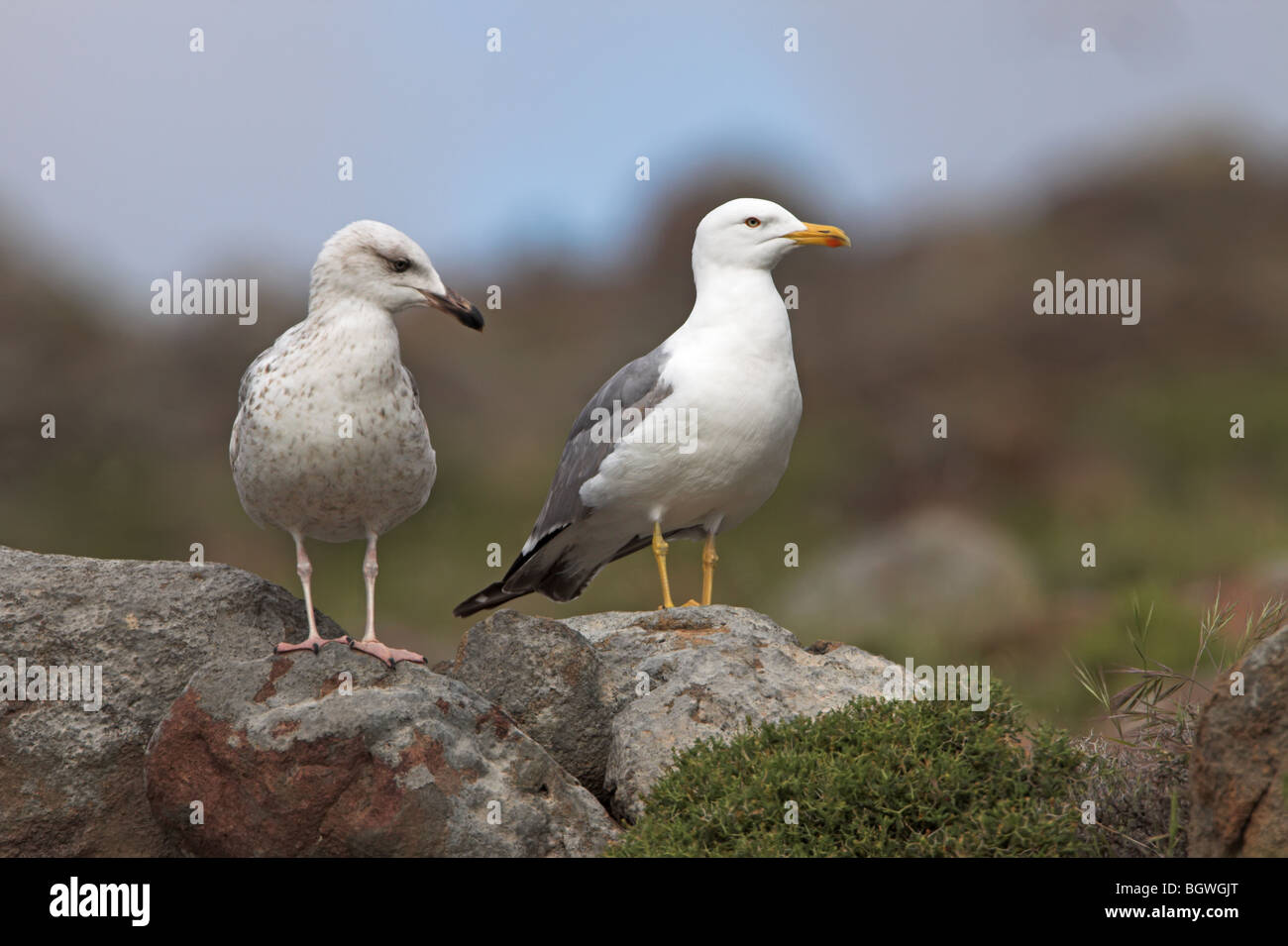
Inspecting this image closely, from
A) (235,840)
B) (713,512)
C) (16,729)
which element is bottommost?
(235,840)

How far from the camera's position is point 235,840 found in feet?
20.0

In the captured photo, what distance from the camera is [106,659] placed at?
6.87m

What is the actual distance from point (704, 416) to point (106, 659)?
10.3 ft

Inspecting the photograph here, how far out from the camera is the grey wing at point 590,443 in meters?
8.02

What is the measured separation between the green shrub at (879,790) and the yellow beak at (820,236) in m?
2.67

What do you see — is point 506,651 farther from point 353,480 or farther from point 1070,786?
point 1070,786

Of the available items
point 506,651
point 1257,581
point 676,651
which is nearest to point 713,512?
point 676,651

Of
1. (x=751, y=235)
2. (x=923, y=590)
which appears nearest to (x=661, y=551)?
(x=751, y=235)

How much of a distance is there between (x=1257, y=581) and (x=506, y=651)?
11.1 meters

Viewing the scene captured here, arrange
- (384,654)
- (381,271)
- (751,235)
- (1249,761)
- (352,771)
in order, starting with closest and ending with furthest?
1. (1249,761)
2. (352,771)
3. (384,654)
4. (381,271)
5. (751,235)

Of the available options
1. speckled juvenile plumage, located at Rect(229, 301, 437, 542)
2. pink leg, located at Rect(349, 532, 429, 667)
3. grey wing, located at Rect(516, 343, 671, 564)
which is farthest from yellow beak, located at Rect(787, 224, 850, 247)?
pink leg, located at Rect(349, 532, 429, 667)

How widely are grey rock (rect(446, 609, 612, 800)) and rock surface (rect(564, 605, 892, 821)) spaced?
13cm

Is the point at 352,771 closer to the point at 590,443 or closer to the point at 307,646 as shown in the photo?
the point at 307,646

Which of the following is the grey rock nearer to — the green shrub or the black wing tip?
the green shrub
